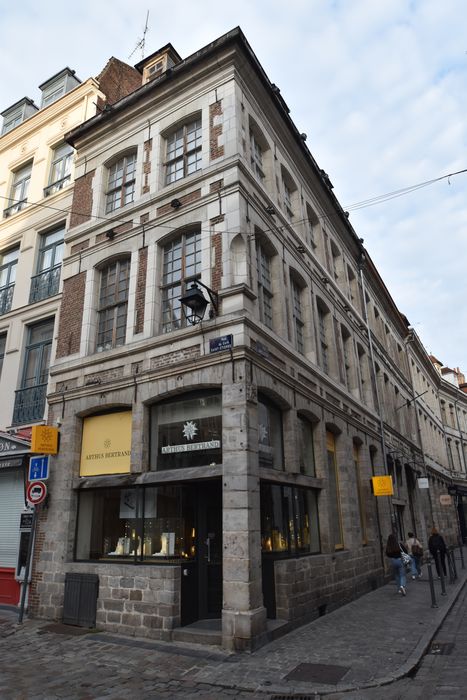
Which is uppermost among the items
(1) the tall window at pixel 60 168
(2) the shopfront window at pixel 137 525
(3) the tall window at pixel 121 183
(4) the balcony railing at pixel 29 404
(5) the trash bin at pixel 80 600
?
(1) the tall window at pixel 60 168

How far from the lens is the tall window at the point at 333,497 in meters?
12.4

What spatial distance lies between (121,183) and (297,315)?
6143 millimetres

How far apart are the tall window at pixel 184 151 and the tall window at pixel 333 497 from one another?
26.7 feet

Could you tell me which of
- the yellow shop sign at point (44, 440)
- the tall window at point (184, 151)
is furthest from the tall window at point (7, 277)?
the tall window at point (184, 151)

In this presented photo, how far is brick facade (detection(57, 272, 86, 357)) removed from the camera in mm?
12125

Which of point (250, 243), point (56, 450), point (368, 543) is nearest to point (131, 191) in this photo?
point (250, 243)

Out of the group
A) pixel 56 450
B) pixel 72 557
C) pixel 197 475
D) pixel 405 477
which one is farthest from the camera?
pixel 405 477

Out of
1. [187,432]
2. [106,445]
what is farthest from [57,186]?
[187,432]

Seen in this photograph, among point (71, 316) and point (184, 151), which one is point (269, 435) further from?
point (184, 151)

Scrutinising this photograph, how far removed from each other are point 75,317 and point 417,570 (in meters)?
14.5

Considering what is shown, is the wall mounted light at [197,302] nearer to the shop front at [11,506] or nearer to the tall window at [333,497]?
the shop front at [11,506]

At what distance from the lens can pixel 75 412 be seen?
11.2 meters

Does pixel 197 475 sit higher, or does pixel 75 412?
pixel 75 412

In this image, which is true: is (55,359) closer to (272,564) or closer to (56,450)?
(56,450)
